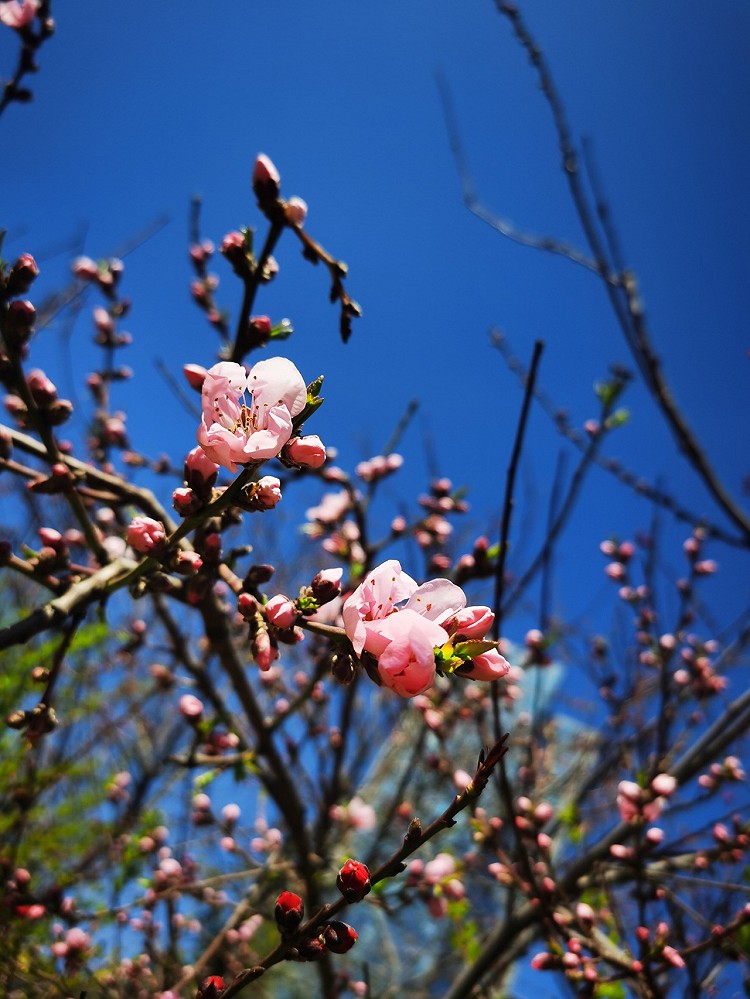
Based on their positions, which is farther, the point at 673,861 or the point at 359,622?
the point at 673,861

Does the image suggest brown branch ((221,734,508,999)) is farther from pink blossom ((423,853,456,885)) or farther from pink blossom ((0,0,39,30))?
pink blossom ((0,0,39,30))

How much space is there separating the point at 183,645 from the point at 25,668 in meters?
1.94

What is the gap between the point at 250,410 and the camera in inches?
51.1

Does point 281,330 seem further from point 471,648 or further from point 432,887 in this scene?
point 432,887

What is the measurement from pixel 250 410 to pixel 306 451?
0.23 meters

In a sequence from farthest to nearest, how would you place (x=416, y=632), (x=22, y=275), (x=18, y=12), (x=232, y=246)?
(x=18, y=12) < (x=232, y=246) < (x=22, y=275) < (x=416, y=632)

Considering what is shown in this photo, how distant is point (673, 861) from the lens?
3.11 metres

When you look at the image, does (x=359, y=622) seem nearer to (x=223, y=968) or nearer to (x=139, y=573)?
(x=139, y=573)

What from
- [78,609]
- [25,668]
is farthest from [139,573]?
[25,668]

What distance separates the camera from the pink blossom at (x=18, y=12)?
2.32 metres

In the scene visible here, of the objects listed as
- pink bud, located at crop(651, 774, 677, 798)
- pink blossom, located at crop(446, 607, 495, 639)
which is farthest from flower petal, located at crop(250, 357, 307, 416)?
pink bud, located at crop(651, 774, 677, 798)

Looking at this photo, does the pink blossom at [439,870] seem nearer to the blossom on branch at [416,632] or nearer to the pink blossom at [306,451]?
the blossom on branch at [416,632]

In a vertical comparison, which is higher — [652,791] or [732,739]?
[732,739]

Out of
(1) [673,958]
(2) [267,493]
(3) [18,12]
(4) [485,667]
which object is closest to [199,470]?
(2) [267,493]
